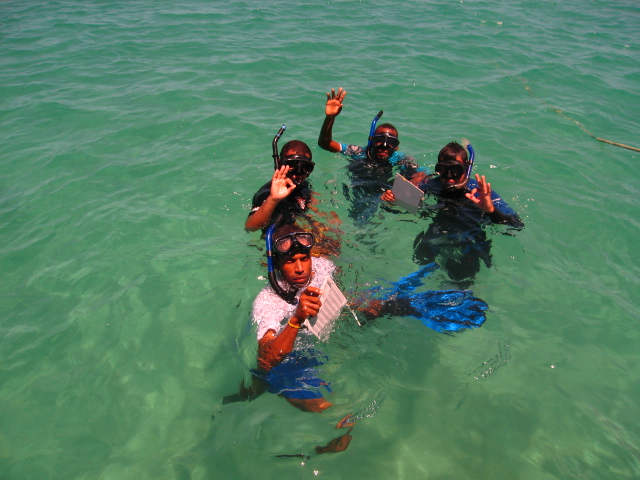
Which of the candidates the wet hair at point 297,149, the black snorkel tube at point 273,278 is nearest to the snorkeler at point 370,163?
the wet hair at point 297,149

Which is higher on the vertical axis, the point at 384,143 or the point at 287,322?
the point at 384,143

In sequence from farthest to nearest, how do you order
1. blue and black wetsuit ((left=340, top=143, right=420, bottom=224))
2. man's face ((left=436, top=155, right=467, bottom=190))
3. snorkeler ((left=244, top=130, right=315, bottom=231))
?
blue and black wetsuit ((left=340, top=143, right=420, bottom=224)) < man's face ((left=436, top=155, right=467, bottom=190)) < snorkeler ((left=244, top=130, right=315, bottom=231))

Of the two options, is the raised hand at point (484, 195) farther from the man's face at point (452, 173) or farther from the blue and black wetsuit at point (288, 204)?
the blue and black wetsuit at point (288, 204)

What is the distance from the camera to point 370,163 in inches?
229

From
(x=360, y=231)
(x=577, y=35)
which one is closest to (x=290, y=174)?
(x=360, y=231)

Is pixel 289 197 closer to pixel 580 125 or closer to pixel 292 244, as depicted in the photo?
pixel 292 244

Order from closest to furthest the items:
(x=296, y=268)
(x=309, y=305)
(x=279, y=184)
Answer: (x=309, y=305), (x=296, y=268), (x=279, y=184)

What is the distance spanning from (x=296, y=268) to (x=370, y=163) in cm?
285

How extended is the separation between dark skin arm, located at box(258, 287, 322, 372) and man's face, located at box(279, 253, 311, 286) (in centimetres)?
43

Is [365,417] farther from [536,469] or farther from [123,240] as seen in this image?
[123,240]

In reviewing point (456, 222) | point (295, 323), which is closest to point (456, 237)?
point (456, 222)

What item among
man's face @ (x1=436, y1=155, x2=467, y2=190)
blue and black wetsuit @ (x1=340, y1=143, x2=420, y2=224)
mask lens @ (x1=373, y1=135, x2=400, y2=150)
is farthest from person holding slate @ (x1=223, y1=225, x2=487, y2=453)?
mask lens @ (x1=373, y1=135, x2=400, y2=150)

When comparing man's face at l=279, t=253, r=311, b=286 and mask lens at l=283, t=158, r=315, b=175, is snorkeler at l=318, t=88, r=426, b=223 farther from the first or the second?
man's face at l=279, t=253, r=311, b=286

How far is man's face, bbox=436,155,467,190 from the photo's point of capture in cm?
467
